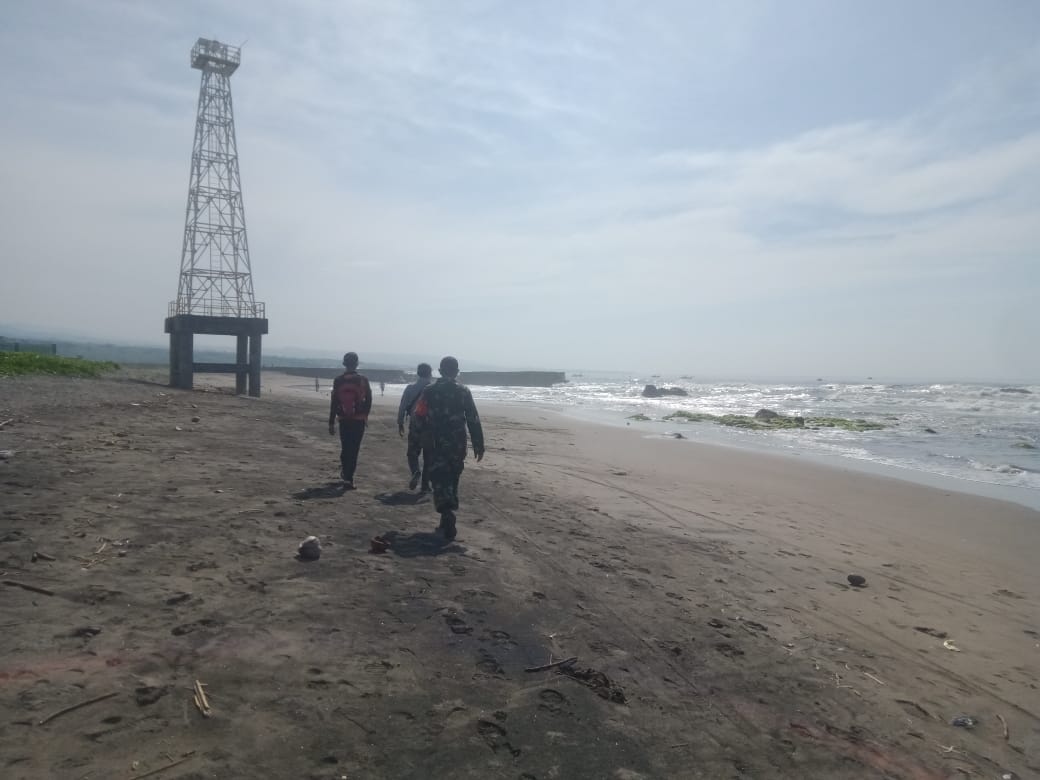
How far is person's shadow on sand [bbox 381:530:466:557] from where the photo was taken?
21.1ft

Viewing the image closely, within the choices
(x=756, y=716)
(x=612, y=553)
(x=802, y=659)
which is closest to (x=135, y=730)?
(x=756, y=716)

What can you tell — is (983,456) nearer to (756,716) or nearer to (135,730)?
(756,716)

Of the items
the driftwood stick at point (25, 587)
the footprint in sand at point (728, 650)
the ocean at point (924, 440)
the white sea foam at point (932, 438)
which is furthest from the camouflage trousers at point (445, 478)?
the white sea foam at point (932, 438)

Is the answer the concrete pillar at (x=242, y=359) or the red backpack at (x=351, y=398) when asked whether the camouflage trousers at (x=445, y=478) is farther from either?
the concrete pillar at (x=242, y=359)

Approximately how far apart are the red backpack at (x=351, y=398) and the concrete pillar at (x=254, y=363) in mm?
18349

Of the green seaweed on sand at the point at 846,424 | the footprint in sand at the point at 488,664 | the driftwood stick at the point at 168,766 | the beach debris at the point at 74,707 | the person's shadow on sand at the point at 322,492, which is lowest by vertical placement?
the footprint in sand at the point at 488,664

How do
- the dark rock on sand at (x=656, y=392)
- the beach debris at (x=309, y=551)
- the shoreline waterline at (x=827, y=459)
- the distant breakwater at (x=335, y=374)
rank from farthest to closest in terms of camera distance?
1. the distant breakwater at (x=335, y=374)
2. the dark rock on sand at (x=656, y=392)
3. the shoreline waterline at (x=827, y=459)
4. the beach debris at (x=309, y=551)

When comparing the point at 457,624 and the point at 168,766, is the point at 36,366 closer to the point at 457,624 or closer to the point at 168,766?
the point at 457,624

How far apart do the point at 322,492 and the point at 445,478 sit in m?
2.35

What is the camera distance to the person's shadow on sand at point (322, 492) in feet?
27.2

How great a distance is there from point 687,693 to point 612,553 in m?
3.04

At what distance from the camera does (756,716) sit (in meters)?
4.08

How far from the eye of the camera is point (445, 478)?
720 cm

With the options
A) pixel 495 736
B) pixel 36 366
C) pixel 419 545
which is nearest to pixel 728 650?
pixel 495 736
